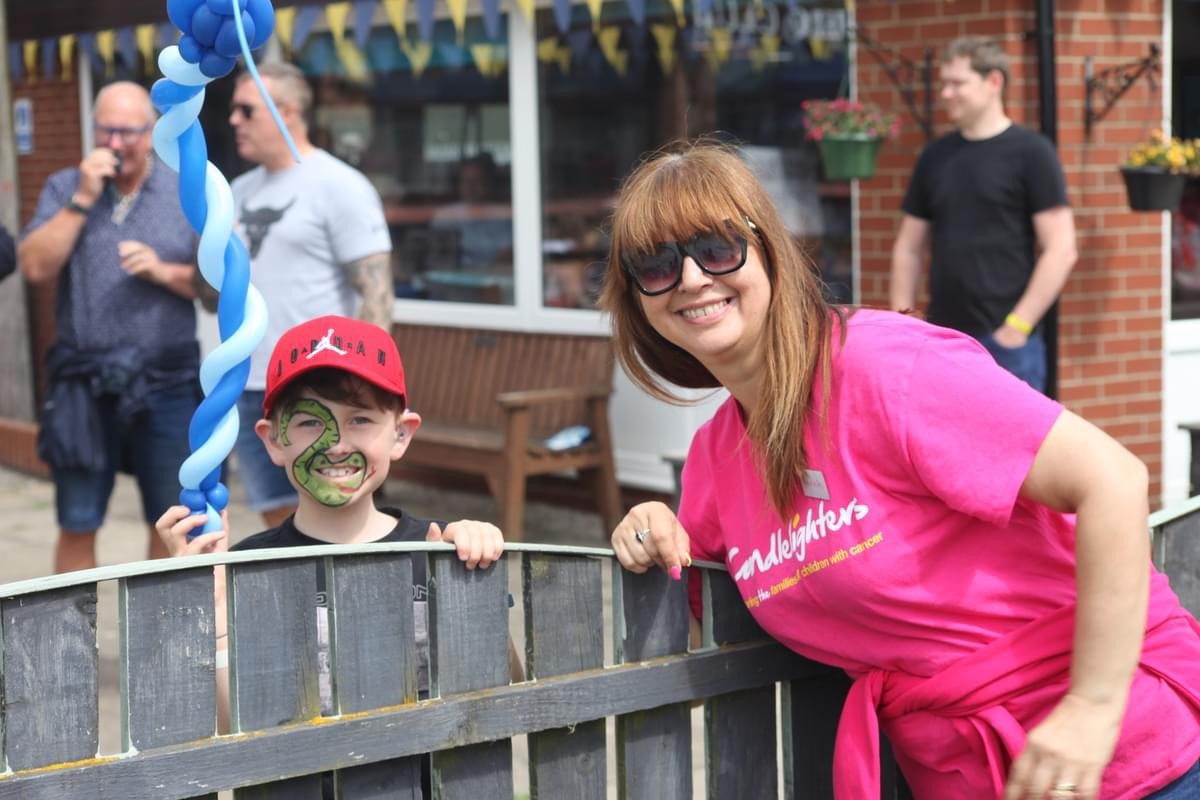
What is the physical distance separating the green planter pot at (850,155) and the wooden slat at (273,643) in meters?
4.56

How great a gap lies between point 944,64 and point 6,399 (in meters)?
6.55

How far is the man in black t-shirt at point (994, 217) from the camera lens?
18.9ft

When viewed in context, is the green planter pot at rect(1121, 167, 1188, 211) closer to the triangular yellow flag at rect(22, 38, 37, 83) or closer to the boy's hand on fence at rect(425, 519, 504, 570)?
the boy's hand on fence at rect(425, 519, 504, 570)

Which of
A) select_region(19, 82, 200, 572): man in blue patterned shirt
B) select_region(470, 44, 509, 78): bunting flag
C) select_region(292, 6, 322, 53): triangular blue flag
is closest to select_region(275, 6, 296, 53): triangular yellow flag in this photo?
select_region(292, 6, 322, 53): triangular blue flag

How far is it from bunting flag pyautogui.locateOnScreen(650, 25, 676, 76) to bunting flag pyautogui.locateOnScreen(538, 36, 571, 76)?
45 cm

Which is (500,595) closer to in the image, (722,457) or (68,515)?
(722,457)

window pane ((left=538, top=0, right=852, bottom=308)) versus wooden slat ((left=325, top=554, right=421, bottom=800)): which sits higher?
window pane ((left=538, top=0, right=852, bottom=308))

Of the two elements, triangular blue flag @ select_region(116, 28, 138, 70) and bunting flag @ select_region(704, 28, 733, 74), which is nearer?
bunting flag @ select_region(704, 28, 733, 74)

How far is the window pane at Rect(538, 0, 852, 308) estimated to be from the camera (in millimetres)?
7258

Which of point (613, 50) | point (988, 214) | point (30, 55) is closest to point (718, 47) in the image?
point (613, 50)

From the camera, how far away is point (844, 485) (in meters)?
2.35

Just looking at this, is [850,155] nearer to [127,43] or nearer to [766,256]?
[766,256]

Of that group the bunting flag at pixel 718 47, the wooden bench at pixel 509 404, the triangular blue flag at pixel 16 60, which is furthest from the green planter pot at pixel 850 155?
the triangular blue flag at pixel 16 60

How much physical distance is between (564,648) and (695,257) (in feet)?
1.93
